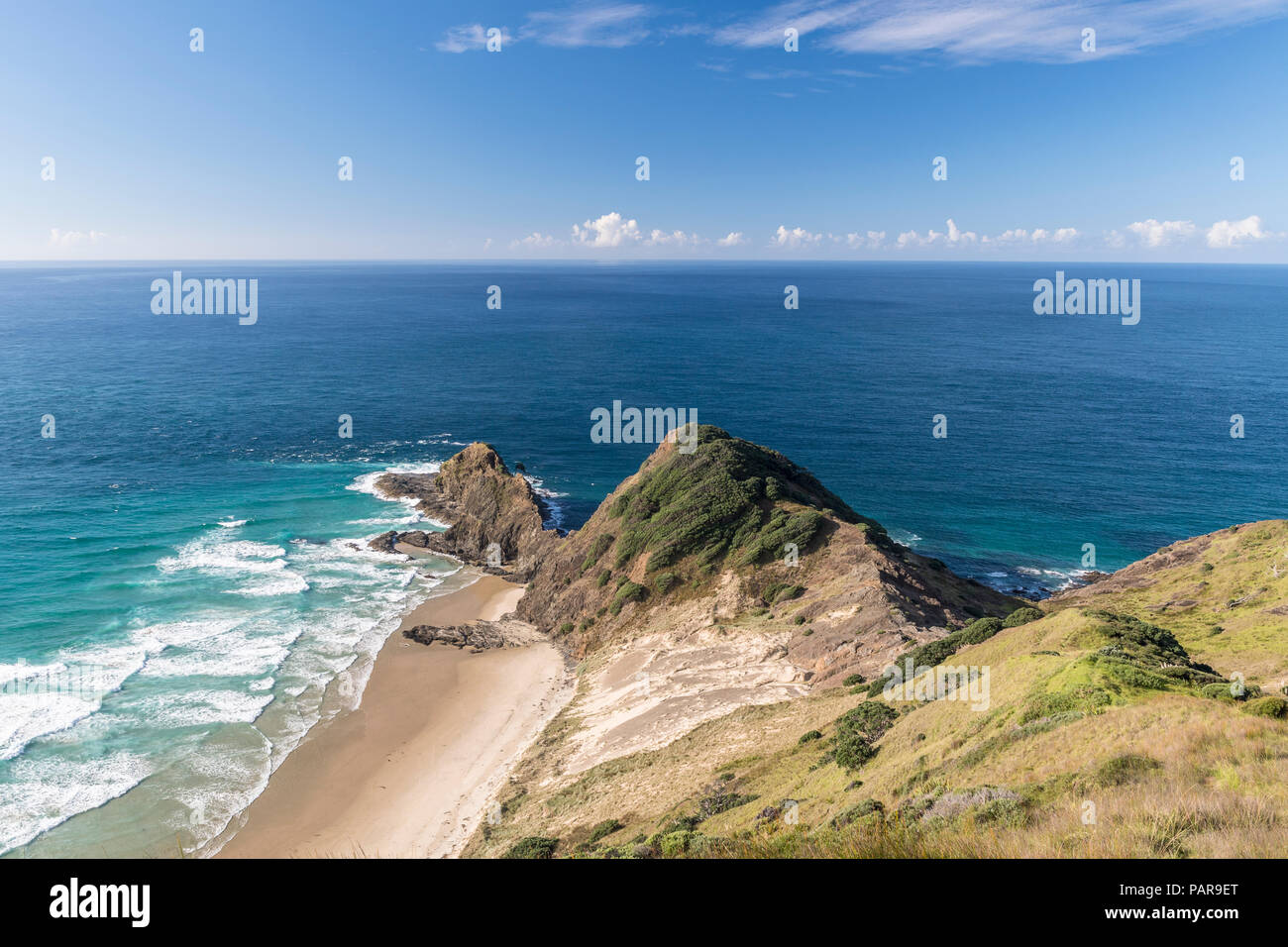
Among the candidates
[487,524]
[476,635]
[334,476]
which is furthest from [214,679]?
[334,476]

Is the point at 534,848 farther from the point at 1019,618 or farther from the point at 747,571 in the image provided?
the point at 747,571

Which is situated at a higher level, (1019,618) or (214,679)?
(1019,618)

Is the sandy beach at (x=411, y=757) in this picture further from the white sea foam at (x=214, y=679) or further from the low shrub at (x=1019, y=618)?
the low shrub at (x=1019, y=618)

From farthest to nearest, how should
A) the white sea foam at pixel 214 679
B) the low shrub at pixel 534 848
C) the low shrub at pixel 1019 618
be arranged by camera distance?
the white sea foam at pixel 214 679 < the low shrub at pixel 1019 618 < the low shrub at pixel 534 848

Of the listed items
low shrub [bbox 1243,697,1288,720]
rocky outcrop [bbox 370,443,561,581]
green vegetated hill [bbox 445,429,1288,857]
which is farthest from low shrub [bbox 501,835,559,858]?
rocky outcrop [bbox 370,443,561,581]

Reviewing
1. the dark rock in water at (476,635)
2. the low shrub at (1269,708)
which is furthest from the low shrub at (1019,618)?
the dark rock in water at (476,635)
